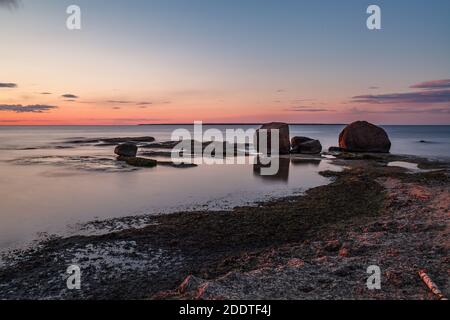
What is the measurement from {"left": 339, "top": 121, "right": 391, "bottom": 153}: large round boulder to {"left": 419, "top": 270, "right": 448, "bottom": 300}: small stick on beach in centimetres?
4081

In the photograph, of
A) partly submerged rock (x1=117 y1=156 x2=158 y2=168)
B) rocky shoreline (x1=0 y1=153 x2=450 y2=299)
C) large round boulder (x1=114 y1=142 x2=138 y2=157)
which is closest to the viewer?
rocky shoreline (x1=0 y1=153 x2=450 y2=299)

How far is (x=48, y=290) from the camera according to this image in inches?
341

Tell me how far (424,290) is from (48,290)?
859cm

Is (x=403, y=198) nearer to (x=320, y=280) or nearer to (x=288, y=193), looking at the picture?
(x=288, y=193)

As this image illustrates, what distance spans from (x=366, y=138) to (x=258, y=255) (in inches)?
1573

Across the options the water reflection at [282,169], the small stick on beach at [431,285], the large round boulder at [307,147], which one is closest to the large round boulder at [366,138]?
the large round boulder at [307,147]

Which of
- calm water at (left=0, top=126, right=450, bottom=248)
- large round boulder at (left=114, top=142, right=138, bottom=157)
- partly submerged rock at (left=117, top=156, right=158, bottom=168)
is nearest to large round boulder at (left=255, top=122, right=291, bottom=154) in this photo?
calm water at (left=0, top=126, right=450, bottom=248)

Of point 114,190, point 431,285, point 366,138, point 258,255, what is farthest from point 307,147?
point 431,285

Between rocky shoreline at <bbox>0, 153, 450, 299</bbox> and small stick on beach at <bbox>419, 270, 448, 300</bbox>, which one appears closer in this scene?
small stick on beach at <bbox>419, 270, 448, 300</bbox>

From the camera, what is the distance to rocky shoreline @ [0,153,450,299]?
7.87m

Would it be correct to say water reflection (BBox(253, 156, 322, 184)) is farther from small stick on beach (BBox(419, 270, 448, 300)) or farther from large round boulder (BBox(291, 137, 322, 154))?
small stick on beach (BBox(419, 270, 448, 300))

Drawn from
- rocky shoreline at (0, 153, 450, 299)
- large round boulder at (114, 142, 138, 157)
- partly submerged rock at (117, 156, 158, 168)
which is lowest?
rocky shoreline at (0, 153, 450, 299)

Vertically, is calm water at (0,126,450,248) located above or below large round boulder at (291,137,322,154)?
below
